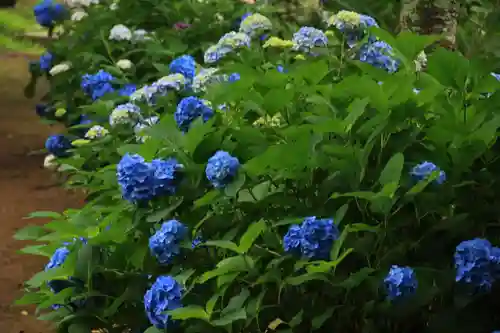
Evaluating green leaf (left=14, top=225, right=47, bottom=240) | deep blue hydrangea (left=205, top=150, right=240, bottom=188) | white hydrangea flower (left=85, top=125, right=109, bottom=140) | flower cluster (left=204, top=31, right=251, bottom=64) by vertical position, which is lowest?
white hydrangea flower (left=85, top=125, right=109, bottom=140)

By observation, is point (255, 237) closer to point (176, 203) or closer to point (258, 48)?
point (176, 203)

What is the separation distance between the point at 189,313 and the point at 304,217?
0.95ft

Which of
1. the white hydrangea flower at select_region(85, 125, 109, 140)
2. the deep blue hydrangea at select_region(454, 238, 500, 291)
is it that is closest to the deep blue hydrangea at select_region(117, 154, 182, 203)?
the deep blue hydrangea at select_region(454, 238, 500, 291)

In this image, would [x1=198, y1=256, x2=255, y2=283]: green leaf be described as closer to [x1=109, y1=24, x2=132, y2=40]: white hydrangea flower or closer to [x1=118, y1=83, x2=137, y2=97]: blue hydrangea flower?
[x1=118, y1=83, x2=137, y2=97]: blue hydrangea flower

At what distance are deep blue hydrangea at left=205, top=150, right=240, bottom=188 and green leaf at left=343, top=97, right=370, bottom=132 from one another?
0.23 m

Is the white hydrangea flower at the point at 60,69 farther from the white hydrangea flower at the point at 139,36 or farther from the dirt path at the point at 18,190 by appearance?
the dirt path at the point at 18,190

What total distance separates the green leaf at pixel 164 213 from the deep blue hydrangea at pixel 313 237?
0.29 meters

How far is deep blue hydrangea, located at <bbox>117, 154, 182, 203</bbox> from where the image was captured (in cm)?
167

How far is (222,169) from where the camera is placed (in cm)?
160

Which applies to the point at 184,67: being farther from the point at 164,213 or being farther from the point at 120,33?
the point at 164,213

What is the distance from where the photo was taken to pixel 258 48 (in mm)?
2541

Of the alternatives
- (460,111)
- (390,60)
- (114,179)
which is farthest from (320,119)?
(114,179)

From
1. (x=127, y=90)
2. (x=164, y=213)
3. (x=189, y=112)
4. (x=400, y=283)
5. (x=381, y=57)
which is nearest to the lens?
(x=400, y=283)

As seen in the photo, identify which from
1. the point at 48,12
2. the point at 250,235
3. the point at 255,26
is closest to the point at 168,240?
the point at 250,235
